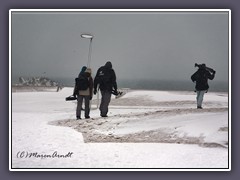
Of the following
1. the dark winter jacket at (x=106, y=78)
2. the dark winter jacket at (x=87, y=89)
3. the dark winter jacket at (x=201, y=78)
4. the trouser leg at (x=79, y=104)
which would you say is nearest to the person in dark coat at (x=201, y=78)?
the dark winter jacket at (x=201, y=78)

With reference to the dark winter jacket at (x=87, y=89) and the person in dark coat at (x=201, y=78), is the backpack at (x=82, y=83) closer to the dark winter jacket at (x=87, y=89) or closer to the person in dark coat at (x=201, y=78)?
the dark winter jacket at (x=87, y=89)

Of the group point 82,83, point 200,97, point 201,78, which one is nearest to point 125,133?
point 82,83

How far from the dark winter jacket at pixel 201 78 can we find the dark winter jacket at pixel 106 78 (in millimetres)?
Result: 917

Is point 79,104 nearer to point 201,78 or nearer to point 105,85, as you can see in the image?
point 105,85

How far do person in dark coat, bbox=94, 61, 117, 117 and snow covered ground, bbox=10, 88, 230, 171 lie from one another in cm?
7

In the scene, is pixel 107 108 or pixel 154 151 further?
pixel 107 108

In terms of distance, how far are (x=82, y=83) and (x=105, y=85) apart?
0.88ft

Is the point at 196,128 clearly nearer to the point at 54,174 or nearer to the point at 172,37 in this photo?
the point at 172,37

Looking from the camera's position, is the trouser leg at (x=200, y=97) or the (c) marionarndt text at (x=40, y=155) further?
the trouser leg at (x=200, y=97)

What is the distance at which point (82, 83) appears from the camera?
4383 millimetres

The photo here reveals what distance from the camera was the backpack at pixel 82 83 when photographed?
4363 mm

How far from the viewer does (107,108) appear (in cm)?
441
